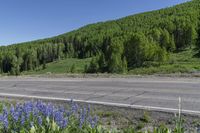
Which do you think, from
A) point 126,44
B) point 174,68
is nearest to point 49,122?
point 174,68

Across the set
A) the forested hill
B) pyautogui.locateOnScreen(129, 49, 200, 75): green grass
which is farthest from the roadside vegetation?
the forested hill

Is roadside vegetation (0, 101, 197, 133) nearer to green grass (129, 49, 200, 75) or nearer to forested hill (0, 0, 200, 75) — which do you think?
green grass (129, 49, 200, 75)

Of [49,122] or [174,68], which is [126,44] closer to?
[174,68]

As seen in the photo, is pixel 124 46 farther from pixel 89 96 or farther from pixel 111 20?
pixel 111 20

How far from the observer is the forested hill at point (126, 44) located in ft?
212

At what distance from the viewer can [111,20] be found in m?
171

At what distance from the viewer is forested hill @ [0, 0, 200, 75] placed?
64.6m

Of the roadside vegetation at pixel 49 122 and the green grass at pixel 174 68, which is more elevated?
the green grass at pixel 174 68

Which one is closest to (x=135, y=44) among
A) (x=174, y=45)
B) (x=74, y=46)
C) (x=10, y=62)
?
(x=174, y=45)

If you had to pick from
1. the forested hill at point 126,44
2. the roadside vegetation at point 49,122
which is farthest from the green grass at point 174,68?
the roadside vegetation at point 49,122

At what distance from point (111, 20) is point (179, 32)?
89.8 meters

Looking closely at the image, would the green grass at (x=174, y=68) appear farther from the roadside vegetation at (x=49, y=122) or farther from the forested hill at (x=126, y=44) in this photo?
→ the roadside vegetation at (x=49, y=122)

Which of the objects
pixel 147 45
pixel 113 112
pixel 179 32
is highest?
pixel 179 32

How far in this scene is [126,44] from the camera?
243ft
